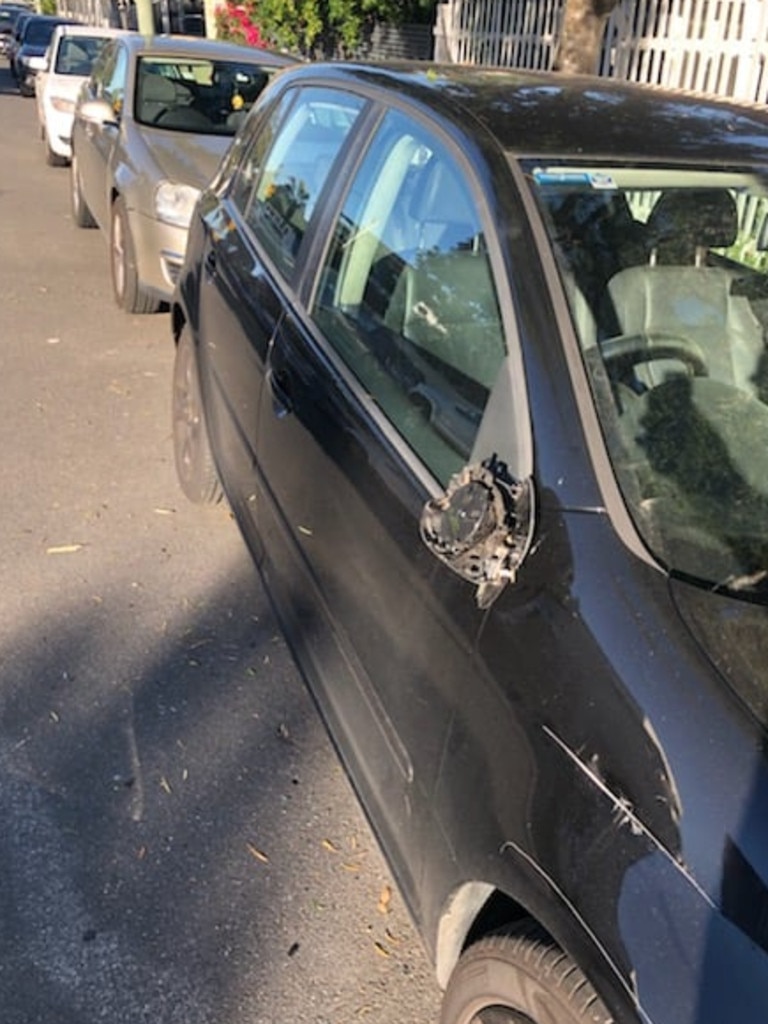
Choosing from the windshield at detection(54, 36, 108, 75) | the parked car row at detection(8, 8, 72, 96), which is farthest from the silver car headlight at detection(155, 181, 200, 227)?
the parked car row at detection(8, 8, 72, 96)

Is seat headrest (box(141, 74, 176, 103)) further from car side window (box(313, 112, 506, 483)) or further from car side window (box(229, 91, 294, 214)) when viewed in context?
car side window (box(313, 112, 506, 483))

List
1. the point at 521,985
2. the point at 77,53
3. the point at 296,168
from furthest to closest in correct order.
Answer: the point at 77,53 < the point at 296,168 < the point at 521,985

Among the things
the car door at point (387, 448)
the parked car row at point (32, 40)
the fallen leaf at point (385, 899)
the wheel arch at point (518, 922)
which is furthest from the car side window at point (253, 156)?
the parked car row at point (32, 40)

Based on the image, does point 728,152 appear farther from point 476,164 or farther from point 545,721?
point 545,721

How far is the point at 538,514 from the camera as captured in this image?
1.75 metres

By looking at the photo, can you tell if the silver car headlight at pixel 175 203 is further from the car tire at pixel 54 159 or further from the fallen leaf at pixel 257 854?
the car tire at pixel 54 159

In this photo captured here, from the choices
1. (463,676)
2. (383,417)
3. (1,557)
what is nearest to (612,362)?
→ (383,417)

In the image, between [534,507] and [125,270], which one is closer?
[534,507]

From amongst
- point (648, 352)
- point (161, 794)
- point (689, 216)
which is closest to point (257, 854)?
point (161, 794)

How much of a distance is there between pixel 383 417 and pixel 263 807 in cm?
122

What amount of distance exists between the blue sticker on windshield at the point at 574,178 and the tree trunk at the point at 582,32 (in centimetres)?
490

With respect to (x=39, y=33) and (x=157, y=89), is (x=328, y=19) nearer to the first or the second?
(x=39, y=33)

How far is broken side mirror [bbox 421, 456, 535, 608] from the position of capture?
5.75 feet

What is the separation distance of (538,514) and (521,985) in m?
0.76
